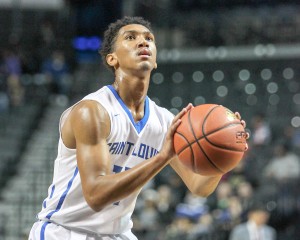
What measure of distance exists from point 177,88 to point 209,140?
45.8 feet

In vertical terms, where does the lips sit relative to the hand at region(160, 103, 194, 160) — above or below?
above

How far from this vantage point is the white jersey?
4.94 m

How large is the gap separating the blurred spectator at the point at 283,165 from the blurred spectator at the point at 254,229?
6.23 feet

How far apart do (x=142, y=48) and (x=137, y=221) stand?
670 centimetres

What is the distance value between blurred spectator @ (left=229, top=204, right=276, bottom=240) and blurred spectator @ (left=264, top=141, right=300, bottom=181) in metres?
1.90

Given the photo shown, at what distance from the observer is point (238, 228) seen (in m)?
10.0

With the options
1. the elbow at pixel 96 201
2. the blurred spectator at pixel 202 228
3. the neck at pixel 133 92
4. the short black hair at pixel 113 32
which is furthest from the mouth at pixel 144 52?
the blurred spectator at pixel 202 228

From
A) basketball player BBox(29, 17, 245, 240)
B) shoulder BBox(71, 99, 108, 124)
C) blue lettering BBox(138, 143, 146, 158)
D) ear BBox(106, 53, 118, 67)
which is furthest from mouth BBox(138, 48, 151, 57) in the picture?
blue lettering BBox(138, 143, 146, 158)

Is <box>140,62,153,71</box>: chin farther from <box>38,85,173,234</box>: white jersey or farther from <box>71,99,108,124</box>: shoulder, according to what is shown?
<box>71,99,108,124</box>: shoulder

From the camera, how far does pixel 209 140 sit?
4.41m

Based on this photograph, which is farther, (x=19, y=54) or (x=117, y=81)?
(x=19, y=54)

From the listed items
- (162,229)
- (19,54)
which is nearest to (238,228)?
(162,229)

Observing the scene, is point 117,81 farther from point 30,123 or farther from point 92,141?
point 30,123

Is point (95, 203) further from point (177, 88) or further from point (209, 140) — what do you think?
point (177, 88)
